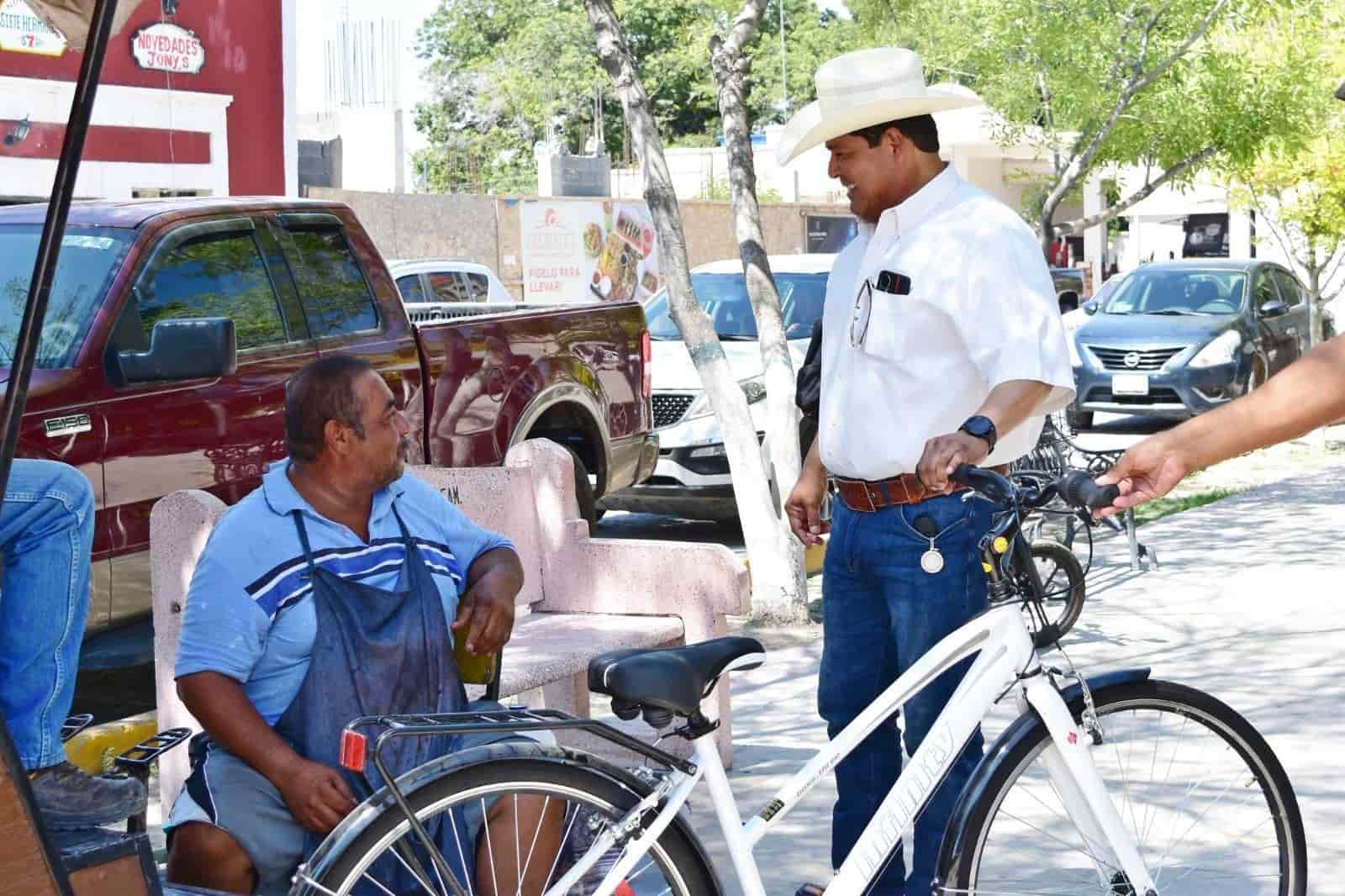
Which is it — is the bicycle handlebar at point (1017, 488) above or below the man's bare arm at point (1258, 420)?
below

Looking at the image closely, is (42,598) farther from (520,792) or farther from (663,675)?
(663,675)

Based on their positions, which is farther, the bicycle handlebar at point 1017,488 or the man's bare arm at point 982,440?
the man's bare arm at point 982,440

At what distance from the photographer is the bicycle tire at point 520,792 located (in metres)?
2.88

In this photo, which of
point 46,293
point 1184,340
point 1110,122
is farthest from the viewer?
point 1184,340

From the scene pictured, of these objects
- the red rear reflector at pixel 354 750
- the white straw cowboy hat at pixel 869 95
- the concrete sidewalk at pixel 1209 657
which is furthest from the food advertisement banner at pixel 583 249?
the red rear reflector at pixel 354 750

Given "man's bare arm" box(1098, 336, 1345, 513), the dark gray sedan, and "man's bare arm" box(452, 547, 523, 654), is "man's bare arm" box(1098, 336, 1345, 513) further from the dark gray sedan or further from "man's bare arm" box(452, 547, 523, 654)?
the dark gray sedan

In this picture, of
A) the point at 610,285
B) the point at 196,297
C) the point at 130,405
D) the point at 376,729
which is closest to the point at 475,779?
the point at 376,729

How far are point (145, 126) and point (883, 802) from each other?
42.2 feet

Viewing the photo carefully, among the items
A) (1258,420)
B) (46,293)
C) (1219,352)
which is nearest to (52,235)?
(46,293)

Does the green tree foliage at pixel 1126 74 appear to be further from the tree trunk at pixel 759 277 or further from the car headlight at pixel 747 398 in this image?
the tree trunk at pixel 759 277

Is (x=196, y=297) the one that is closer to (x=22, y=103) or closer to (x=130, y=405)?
(x=130, y=405)

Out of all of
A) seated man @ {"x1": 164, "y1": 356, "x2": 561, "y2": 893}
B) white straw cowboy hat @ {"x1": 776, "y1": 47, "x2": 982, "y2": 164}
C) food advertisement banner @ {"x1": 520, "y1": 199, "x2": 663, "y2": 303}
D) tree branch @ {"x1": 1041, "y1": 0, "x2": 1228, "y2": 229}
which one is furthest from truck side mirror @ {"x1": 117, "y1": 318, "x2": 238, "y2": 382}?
food advertisement banner @ {"x1": 520, "y1": 199, "x2": 663, "y2": 303}

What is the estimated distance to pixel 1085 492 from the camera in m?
3.11

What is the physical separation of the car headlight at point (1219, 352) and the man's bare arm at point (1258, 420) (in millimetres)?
15071
